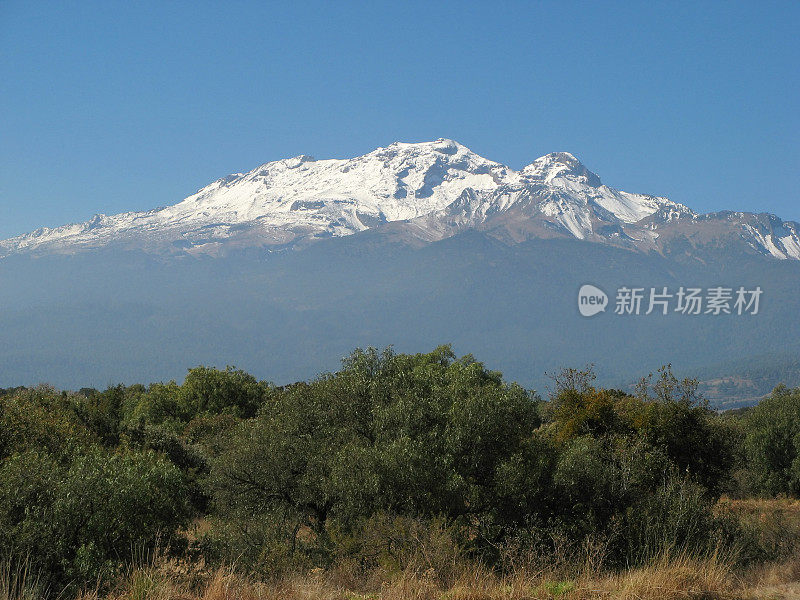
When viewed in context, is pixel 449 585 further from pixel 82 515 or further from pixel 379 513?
pixel 82 515

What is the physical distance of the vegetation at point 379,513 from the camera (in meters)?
10.9

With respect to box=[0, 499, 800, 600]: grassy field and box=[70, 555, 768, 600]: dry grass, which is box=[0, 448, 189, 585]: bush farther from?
box=[70, 555, 768, 600]: dry grass

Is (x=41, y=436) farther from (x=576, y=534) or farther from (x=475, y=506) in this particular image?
(x=576, y=534)

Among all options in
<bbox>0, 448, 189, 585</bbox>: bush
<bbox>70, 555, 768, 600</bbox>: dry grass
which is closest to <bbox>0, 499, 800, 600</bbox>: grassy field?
<bbox>70, 555, 768, 600</bbox>: dry grass

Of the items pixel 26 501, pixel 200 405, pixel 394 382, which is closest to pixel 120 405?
pixel 200 405

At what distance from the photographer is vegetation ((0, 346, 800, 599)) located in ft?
35.6

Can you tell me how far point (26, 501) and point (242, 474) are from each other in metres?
6.90

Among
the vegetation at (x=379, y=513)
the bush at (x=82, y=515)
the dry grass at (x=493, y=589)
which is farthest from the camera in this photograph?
the bush at (x=82, y=515)

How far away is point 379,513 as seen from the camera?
578 inches

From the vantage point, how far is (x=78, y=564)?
42.2ft

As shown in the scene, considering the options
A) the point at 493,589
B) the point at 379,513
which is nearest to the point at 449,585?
the point at 493,589

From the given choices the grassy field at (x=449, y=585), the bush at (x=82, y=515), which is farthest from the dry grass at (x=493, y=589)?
the bush at (x=82, y=515)

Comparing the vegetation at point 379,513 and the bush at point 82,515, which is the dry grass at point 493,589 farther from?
the bush at point 82,515

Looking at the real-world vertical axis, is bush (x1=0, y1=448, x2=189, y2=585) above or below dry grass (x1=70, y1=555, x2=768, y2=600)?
below
